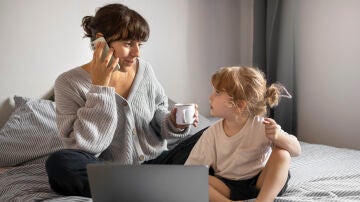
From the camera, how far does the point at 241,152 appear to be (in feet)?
4.83

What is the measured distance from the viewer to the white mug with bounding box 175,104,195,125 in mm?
1608

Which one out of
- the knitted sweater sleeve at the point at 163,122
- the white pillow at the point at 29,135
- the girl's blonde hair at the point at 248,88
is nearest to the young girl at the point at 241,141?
the girl's blonde hair at the point at 248,88

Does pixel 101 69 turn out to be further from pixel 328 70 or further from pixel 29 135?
pixel 328 70

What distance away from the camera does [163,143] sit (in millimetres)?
1857

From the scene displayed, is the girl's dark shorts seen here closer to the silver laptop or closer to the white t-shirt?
the white t-shirt

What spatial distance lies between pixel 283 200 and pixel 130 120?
62 centimetres

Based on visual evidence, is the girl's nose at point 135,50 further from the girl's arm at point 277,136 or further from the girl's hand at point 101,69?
the girl's arm at point 277,136

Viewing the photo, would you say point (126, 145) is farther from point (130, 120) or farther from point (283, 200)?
point (283, 200)

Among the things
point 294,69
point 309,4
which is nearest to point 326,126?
point 294,69

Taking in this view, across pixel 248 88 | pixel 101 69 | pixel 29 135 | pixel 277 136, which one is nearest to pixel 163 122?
pixel 101 69

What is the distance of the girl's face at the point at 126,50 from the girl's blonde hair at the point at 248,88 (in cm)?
36

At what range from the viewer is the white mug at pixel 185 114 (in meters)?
1.61

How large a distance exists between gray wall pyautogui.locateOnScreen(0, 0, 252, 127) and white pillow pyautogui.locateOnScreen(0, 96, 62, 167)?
213 millimetres

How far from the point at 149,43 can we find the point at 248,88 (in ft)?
4.51
